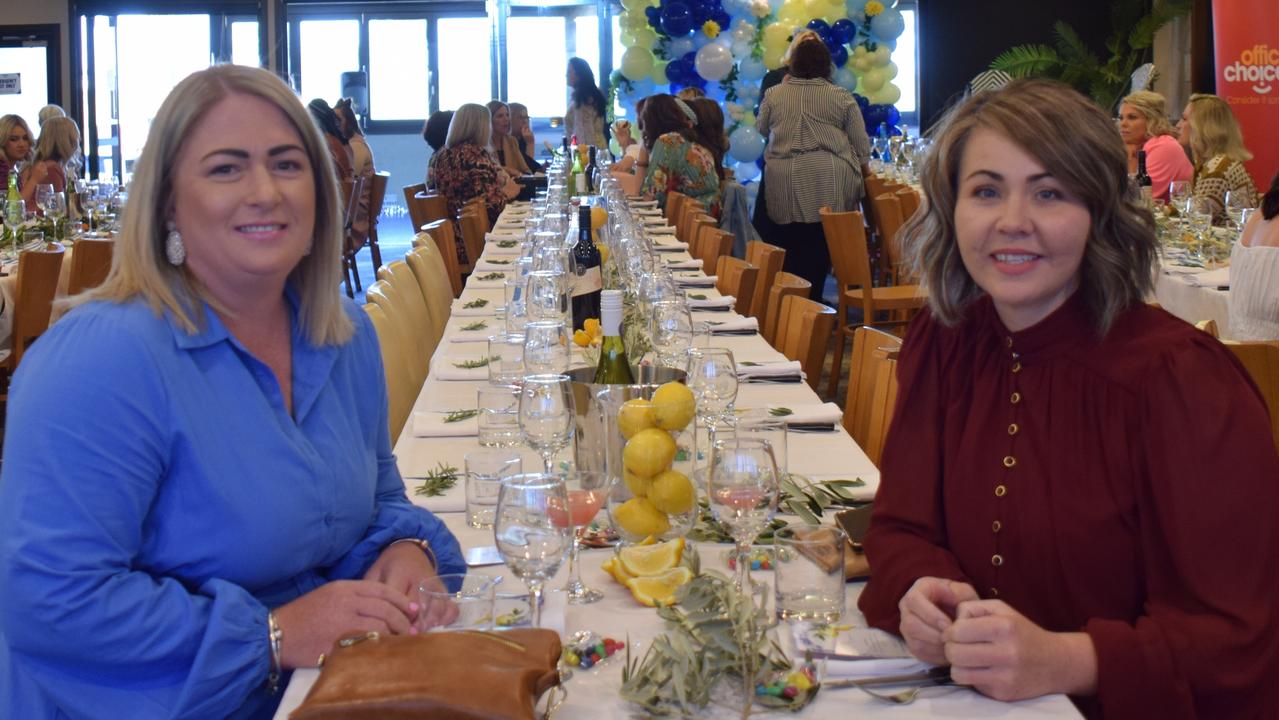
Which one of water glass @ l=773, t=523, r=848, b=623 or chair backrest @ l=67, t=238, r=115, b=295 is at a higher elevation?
chair backrest @ l=67, t=238, r=115, b=295

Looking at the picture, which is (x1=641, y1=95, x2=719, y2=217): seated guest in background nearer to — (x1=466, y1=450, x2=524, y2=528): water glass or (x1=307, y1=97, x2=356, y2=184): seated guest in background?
(x1=307, y1=97, x2=356, y2=184): seated guest in background

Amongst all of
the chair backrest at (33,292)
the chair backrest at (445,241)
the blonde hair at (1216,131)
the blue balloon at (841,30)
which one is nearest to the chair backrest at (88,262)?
the chair backrest at (33,292)

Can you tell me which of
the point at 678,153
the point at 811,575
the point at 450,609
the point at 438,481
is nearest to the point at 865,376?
the point at 438,481

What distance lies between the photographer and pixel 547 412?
215 cm

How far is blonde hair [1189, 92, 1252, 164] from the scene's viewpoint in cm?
732

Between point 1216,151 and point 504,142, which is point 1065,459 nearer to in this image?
point 1216,151

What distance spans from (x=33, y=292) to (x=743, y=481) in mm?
4493

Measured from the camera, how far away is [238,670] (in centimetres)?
166

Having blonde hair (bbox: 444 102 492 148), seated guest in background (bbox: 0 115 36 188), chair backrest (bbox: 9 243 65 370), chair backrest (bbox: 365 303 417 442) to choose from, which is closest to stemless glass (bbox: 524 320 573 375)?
chair backrest (bbox: 365 303 417 442)

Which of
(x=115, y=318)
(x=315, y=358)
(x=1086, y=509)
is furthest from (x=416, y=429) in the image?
(x=1086, y=509)

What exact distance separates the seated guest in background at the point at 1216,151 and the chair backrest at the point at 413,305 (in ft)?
→ 13.6

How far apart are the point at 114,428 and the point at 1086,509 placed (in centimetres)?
126

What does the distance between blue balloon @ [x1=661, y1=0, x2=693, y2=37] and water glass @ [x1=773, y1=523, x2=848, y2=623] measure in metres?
10.8

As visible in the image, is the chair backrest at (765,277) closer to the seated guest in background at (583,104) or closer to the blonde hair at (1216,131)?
the blonde hair at (1216,131)
